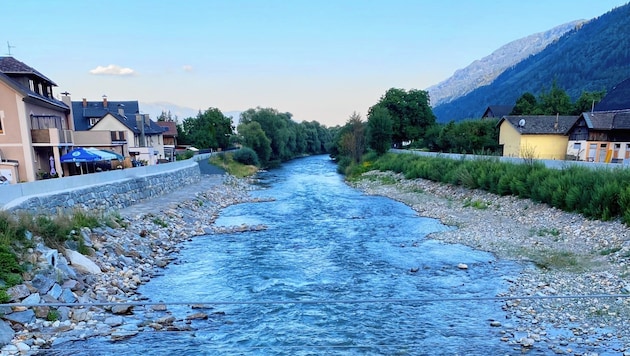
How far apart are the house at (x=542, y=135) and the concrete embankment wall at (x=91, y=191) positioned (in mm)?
28196

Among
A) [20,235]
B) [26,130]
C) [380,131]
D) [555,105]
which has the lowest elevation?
[20,235]

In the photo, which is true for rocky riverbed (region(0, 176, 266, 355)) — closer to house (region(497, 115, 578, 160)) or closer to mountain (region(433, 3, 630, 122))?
house (region(497, 115, 578, 160))

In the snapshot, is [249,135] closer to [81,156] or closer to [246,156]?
[246,156]

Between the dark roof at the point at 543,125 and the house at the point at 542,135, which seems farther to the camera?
the dark roof at the point at 543,125

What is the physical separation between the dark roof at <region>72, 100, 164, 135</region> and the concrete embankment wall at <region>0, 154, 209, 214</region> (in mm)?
14002

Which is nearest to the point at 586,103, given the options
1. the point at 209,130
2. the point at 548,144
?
the point at 548,144

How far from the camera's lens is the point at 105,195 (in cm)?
1569

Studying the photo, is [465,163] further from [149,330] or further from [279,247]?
[149,330]

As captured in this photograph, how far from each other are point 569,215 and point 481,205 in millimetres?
5128

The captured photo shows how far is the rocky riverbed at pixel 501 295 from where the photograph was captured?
6461 mm

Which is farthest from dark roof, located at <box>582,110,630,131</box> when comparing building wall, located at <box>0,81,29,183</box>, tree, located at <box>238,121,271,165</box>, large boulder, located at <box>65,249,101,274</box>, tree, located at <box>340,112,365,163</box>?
tree, located at <box>238,121,271,165</box>

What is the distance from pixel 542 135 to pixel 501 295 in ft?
91.6

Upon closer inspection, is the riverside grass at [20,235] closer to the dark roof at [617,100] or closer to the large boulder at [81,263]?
the large boulder at [81,263]

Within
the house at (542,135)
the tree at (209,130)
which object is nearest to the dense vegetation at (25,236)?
the house at (542,135)
